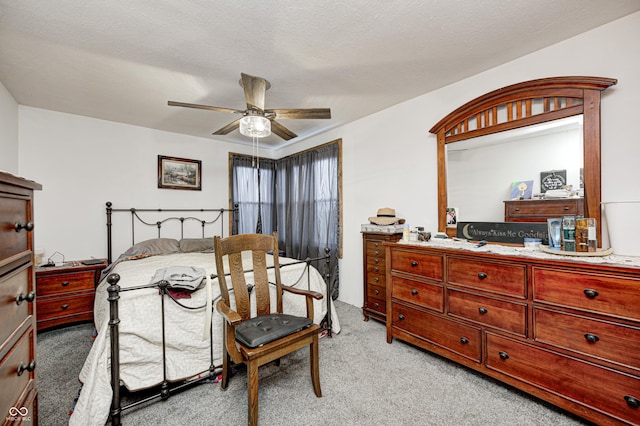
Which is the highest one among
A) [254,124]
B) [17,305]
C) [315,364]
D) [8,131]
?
[8,131]

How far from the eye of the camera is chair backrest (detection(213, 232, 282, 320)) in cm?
193

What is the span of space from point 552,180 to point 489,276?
94cm

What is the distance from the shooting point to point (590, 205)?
6.44ft

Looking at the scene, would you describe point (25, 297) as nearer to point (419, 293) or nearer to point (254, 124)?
point (254, 124)

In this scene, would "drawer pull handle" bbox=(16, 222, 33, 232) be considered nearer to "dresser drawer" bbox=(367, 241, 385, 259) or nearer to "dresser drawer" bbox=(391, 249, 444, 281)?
"dresser drawer" bbox=(391, 249, 444, 281)

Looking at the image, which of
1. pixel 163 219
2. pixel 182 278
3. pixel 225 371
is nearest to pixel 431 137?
pixel 182 278

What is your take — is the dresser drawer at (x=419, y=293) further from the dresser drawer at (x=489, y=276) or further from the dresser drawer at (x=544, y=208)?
the dresser drawer at (x=544, y=208)

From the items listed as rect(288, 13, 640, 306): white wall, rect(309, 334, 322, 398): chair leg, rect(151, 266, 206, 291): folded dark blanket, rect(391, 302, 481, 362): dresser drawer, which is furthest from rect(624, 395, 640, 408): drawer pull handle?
rect(151, 266, 206, 291): folded dark blanket

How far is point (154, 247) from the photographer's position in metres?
3.70

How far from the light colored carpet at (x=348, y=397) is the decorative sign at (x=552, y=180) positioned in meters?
1.57

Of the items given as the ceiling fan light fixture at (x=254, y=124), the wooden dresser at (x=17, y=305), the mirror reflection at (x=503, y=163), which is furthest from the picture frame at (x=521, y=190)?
the wooden dresser at (x=17, y=305)

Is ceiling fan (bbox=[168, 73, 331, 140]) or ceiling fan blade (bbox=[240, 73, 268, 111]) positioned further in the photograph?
ceiling fan (bbox=[168, 73, 331, 140])

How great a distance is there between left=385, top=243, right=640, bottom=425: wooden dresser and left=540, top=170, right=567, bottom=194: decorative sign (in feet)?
2.34

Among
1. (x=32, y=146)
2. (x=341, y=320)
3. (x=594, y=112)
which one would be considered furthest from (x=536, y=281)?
(x=32, y=146)
